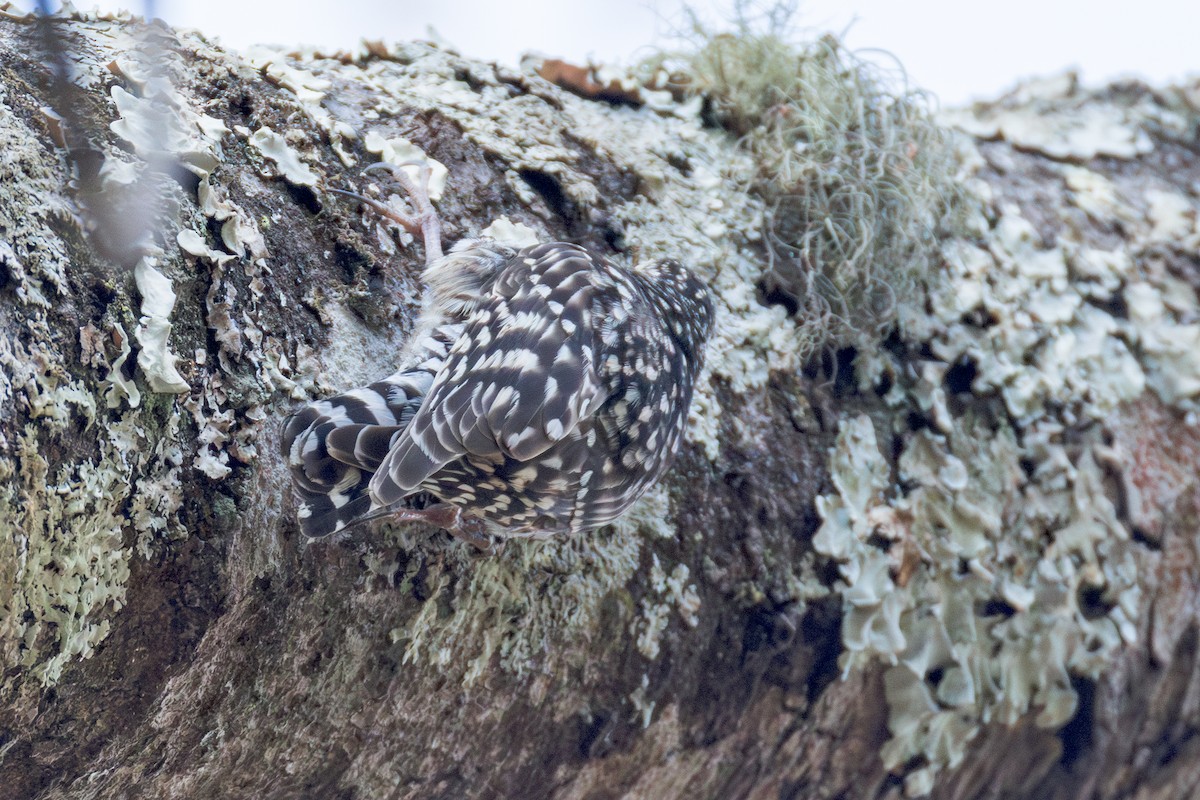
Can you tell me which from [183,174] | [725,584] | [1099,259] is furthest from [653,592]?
[1099,259]

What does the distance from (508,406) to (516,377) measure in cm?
6

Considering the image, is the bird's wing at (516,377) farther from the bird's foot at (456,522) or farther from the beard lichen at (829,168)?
the beard lichen at (829,168)

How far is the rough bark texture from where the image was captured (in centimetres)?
112

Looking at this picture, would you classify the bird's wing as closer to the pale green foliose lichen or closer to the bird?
the bird

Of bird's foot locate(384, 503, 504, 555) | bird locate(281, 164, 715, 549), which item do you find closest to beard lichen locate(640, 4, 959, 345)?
bird locate(281, 164, 715, 549)

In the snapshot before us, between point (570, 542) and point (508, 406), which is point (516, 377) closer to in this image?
point (508, 406)

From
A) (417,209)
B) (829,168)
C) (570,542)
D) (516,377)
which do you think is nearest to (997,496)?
(829,168)

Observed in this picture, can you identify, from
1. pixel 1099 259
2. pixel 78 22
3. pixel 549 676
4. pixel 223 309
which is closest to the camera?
pixel 223 309

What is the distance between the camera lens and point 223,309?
123 centimetres

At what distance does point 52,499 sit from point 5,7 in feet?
2.46

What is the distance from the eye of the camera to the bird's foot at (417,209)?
4.85 ft

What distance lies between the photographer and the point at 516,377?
4.26 feet

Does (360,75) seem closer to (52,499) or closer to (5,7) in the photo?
(5,7)

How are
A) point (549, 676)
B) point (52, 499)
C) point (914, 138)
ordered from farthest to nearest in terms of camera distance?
point (914, 138) < point (549, 676) < point (52, 499)
